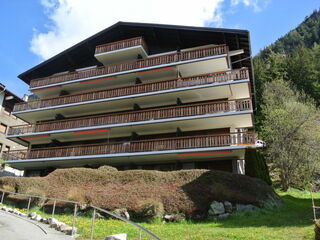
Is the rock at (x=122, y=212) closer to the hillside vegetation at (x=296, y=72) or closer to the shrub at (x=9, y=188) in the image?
the shrub at (x=9, y=188)

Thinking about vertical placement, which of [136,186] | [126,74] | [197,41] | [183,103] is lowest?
[136,186]

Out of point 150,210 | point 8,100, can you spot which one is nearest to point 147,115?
point 150,210

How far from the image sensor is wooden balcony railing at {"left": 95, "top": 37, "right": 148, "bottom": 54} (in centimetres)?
2731

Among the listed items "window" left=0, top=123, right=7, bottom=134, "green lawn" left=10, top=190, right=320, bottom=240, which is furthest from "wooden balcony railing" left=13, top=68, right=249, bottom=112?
"window" left=0, top=123, right=7, bottom=134

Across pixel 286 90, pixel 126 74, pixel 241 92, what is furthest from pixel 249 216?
pixel 286 90

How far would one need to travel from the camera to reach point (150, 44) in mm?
28953

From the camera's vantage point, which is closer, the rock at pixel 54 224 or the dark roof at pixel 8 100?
the rock at pixel 54 224

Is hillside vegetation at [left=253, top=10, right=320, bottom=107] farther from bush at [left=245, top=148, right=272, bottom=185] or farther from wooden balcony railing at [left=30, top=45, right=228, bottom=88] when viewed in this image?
bush at [left=245, top=148, right=272, bottom=185]

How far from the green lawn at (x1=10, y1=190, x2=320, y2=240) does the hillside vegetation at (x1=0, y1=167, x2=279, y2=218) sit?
1.06 meters

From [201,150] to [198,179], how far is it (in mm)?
4282

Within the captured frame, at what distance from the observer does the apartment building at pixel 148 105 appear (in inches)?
835

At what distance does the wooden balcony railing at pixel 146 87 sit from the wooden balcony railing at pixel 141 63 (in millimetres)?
2145

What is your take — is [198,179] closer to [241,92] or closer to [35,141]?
[241,92]

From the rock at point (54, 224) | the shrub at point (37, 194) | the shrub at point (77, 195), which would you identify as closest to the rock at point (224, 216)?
the rock at point (54, 224)
